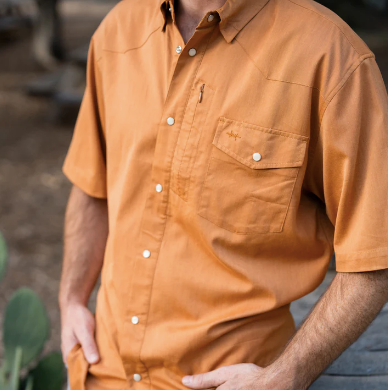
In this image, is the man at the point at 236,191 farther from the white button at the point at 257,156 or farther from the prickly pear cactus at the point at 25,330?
the prickly pear cactus at the point at 25,330

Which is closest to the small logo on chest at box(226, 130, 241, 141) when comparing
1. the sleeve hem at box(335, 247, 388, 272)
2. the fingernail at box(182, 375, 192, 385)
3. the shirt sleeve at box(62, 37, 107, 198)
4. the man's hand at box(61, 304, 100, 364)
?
the sleeve hem at box(335, 247, 388, 272)

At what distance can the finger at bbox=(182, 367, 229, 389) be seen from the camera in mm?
1281

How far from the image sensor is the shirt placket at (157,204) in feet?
4.16

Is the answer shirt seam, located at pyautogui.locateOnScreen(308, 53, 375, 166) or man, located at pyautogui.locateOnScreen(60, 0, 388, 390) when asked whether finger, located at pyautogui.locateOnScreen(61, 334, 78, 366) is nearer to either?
man, located at pyautogui.locateOnScreen(60, 0, 388, 390)

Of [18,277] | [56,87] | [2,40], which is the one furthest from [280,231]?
[2,40]

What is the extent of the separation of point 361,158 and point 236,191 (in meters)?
0.29

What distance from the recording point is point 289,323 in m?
1.41

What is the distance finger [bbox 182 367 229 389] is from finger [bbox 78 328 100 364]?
0.95 ft

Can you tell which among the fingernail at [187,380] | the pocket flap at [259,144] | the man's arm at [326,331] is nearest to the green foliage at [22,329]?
the fingernail at [187,380]

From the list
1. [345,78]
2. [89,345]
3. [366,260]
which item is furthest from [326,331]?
[89,345]

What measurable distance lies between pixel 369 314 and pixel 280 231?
27 centimetres

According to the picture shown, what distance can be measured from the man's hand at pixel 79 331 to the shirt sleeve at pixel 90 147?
0.35 meters

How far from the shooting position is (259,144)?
121cm

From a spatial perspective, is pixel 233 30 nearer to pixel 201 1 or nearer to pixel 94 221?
pixel 201 1
